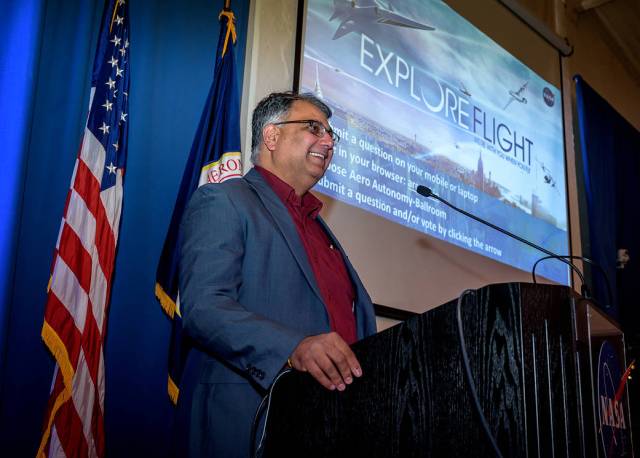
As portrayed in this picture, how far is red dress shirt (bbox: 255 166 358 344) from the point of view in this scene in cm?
172

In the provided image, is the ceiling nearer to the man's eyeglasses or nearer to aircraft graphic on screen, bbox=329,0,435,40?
aircraft graphic on screen, bbox=329,0,435,40

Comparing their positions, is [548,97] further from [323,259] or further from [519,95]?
[323,259]

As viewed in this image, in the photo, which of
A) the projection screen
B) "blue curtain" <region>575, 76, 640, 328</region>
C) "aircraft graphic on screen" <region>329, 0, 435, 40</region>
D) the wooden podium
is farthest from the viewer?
"blue curtain" <region>575, 76, 640, 328</region>

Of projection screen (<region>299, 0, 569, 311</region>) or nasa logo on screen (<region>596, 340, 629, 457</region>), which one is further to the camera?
projection screen (<region>299, 0, 569, 311</region>)

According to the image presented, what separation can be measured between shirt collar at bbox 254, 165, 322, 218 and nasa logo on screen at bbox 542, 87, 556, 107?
299 cm

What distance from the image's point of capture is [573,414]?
0.97 meters

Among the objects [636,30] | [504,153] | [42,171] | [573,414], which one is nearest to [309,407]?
[573,414]

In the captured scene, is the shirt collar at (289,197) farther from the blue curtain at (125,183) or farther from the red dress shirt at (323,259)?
the blue curtain at (125,183)

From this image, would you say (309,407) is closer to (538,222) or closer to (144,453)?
(144,453)

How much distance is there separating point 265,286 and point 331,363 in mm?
469

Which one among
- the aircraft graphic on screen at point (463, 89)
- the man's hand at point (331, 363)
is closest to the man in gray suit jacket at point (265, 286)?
the man's hand at point (331, 363)

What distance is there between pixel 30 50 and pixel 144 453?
1.33 meters

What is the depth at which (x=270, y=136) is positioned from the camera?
214 cm

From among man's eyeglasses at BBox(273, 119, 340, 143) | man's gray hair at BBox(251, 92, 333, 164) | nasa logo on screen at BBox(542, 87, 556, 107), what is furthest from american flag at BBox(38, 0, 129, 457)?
nasa logo on screen at BBox(542, 87, 556, 107)
